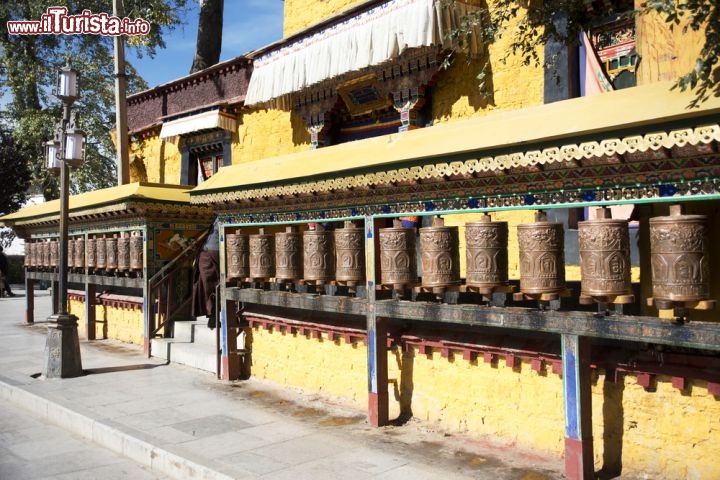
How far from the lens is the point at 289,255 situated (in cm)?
650

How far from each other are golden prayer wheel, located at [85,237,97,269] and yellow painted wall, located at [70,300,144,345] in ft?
3.14

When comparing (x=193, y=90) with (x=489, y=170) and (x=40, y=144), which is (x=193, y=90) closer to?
(x=489, y=170)

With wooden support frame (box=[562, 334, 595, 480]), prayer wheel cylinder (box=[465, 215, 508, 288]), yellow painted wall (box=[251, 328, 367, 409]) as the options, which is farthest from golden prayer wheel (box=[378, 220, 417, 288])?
wooden support frame (box=[562, 334, 595, 480])

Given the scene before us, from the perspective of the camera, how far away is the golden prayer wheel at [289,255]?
21.3ft

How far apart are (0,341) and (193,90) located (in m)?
6.49

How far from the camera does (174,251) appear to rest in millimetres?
10094

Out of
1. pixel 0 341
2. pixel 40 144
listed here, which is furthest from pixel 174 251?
pixel 40 144

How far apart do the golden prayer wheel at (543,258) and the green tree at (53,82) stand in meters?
20.1

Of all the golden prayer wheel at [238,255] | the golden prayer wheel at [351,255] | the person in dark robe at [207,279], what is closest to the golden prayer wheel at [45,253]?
the person in dark robe at [207,279]

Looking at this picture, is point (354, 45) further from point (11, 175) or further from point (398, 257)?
point (11, 175)

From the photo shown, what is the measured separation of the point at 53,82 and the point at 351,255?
67.1 feet

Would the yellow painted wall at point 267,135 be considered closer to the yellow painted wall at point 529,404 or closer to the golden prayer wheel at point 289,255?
the golden prayer wheel at point 289,255

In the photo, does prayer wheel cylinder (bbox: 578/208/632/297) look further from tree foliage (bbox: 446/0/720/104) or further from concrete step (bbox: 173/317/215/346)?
concrete step (bbox: 173/317/215/346)

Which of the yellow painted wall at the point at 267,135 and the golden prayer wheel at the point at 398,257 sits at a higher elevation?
the yellow painted wall at the point at 267,135
